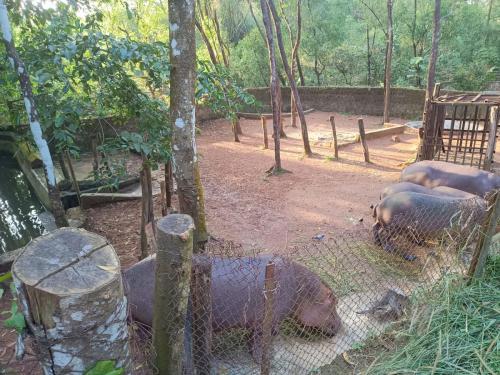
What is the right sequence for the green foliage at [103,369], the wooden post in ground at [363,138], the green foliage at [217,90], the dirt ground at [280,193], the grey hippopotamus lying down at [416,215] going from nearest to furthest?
1. the green foliage at [103,369]
2. the green foliage at [217,90]
3. the grey hippopotamus lying down at [416,215]
4. the dirt ground at [280,193]
5. the wooden post in ground at [363,138]

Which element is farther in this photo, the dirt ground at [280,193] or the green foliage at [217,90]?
the dirt ground at [280,193]

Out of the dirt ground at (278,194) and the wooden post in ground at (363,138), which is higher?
the wooden post in ground at (363,138)

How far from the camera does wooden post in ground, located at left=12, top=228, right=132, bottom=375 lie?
1.37 m

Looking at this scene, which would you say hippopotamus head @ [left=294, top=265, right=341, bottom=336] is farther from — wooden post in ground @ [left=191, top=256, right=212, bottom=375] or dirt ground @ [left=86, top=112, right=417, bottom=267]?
dirt ground @ [left=86, top=112, right=417, bottom=267]

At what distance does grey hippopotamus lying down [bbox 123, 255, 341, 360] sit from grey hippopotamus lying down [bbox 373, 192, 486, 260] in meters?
2.12

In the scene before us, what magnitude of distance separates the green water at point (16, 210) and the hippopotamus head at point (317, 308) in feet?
18.2

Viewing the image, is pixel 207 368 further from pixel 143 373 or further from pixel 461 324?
pixel 461 324

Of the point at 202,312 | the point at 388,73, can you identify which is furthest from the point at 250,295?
the point at 388,73

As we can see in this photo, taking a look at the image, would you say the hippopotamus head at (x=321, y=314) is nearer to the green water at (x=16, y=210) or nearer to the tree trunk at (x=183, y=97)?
the tree trunk at (x=183, y=97)

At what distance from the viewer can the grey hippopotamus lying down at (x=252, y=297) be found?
354 centimetres

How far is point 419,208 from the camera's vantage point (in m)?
5.75

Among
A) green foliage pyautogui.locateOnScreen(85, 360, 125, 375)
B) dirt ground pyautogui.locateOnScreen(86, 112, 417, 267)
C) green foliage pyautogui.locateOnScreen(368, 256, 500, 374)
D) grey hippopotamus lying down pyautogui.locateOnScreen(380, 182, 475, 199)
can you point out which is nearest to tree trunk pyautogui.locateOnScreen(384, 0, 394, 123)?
dirt ground pyautogui.locateOnScreen(86, 112, 417, 267)

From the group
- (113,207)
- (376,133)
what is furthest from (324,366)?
(376,133)

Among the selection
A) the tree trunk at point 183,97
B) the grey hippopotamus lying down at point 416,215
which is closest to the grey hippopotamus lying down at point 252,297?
the tree trunk at point 183,97
